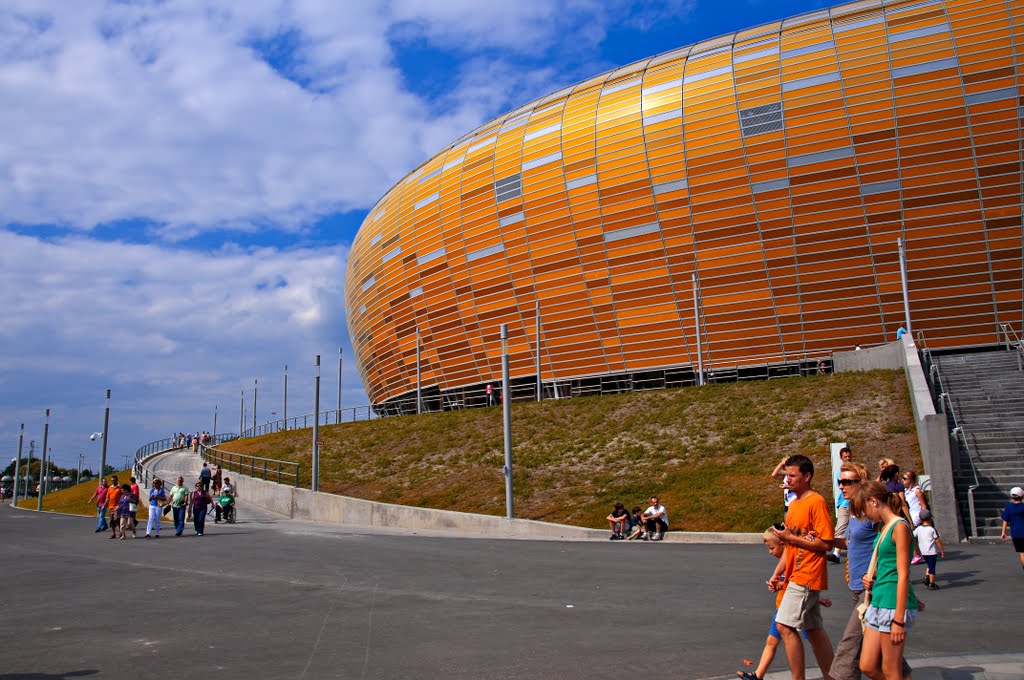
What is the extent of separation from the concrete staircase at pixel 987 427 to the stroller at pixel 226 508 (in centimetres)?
1889

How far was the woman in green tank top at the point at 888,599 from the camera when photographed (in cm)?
452

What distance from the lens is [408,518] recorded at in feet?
74.1

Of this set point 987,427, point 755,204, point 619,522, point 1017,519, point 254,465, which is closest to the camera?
point 1017,519

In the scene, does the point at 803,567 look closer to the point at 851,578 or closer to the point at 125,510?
the point at 851,578

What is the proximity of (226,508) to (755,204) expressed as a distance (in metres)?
28.7

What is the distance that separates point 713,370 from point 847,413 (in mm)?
17109

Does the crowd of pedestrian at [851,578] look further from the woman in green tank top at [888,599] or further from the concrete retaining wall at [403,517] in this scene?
the concrete retaining wall at [403,517]

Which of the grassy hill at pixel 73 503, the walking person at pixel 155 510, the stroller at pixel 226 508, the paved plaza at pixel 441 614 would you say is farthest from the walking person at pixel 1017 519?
the grassy hill at pixel 73 503

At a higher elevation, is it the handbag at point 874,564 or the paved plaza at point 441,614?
the handbag at point 874,564

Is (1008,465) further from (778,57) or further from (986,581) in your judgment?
(778,57)

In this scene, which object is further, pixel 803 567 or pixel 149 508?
pixel 149 508

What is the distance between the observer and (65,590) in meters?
10.7

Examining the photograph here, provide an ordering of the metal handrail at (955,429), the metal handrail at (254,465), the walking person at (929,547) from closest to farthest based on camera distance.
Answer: the walking person at (929,547) < the metal handrail at (955,429) < the metal handrail at (254,465)

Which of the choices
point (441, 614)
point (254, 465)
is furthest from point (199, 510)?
point (254, 465)
